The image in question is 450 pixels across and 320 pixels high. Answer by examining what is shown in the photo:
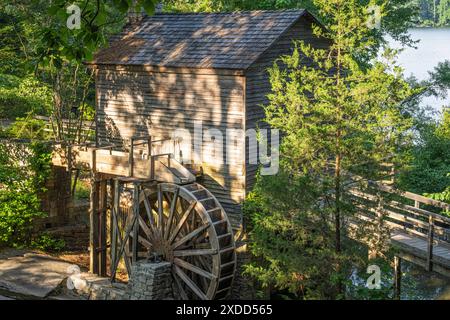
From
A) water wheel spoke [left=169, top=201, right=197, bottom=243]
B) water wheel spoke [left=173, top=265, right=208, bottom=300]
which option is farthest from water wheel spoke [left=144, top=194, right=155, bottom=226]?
water wheel spoke [left=173, top=265, right=208, bottom=300]

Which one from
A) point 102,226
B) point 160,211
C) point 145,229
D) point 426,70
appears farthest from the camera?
point 426,70

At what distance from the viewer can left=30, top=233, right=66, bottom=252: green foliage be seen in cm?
2136

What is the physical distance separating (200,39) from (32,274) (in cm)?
758

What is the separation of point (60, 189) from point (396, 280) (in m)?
11.1

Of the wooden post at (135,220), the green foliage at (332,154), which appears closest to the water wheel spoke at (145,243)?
the wooden post at (135,220)

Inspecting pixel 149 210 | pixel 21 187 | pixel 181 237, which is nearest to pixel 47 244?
pixel 21 187

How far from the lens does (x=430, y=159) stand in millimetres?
22203

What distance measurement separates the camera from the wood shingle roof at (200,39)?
1811 centimetres

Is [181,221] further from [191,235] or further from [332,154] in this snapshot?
[332,154]

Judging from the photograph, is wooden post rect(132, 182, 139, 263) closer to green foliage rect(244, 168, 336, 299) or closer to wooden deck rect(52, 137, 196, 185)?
wooden deck rect(52, 137, 196, 185)

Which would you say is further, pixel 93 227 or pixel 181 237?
pixel 93 227

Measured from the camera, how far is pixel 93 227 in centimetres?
1955

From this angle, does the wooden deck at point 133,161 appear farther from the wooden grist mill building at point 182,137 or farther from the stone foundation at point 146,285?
the stone foundation at point 146,285

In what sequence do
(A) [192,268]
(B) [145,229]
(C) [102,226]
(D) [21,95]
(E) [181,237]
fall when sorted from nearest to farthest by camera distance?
(A) [192,268] → (B) [145,229] → (E) [181,237] → (C) [102,226] → (D) [21,95]
